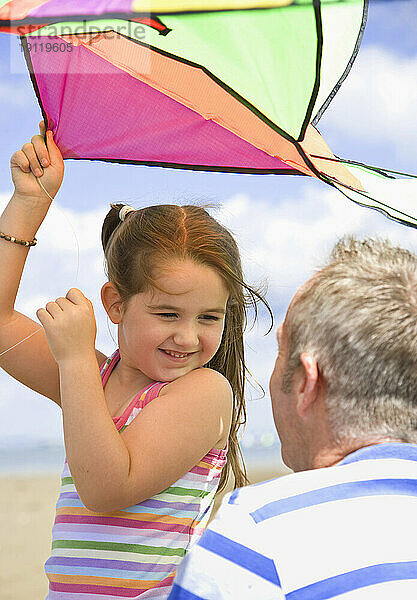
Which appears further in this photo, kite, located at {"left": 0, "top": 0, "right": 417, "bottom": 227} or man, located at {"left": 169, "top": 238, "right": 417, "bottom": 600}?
kite, located at {"left": 0, "top": 0, "right": 417, "bottom": 227}

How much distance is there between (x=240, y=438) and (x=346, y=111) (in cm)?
60

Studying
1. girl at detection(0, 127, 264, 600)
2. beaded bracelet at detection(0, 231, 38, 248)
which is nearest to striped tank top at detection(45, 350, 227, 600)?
girl at detection(0, 127, 264, 600)

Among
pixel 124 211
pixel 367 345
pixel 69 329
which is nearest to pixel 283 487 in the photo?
pixel 367 345

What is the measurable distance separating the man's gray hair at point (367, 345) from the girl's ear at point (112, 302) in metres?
0.43

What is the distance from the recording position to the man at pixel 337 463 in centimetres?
57

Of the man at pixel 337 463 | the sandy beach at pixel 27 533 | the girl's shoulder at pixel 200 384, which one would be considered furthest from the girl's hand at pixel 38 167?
the sandy beach at pixel 27 533

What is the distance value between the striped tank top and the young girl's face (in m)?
0.05

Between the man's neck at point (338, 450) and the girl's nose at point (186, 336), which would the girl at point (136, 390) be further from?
the man's neck at point (338, 450)

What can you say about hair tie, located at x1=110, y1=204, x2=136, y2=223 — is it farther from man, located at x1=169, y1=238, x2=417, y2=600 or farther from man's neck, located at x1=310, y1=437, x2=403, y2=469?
man's neck, located at x1=310, y1=437, x2=403, y2=469

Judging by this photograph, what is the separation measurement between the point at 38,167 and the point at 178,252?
0.22 meters

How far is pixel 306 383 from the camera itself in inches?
27.1

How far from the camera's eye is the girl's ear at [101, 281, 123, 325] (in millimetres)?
1087

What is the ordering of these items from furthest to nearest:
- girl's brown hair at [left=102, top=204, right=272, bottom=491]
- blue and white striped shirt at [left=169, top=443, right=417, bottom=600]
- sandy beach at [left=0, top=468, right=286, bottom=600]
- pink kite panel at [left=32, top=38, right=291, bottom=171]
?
sandy beach at [left=0, top=468, right=286, bottom=600] → girl's brown hair at [left=102, top=204, right=272, bottom=491] → pink kite panel at [left=32, top=38, right=291, bottom=171] → blue and white striped shirt at [left=169, top=443, right=417, bottom=600]

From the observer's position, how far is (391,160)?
4.27 ft
